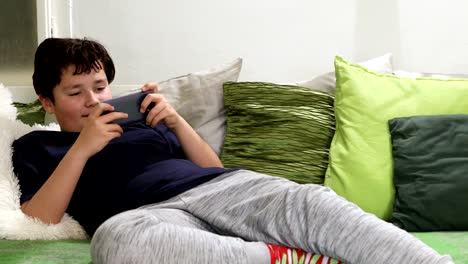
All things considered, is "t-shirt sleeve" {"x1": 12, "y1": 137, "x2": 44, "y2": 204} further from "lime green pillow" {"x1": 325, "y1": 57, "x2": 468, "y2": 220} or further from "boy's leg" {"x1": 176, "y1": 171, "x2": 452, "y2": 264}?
"lime green pillow" {"x1": 325, "y1": 57, "x2": 468, "y2": 220}

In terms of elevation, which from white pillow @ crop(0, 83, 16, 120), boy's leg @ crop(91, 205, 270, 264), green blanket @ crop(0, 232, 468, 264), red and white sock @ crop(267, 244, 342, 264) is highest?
white pillow @ crop(0, 83, 16, 120)

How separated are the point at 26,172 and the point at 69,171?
7.4 inches

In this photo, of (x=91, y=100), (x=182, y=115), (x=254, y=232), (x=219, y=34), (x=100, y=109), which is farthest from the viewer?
(x=219, y=34)

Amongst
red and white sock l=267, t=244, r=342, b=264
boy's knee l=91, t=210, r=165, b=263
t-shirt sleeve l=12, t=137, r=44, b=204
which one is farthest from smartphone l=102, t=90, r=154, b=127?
red and white sock l=267, t=244, r=342, b=264

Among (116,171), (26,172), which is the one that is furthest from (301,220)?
(26,172)

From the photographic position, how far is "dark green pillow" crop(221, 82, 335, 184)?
1677 millimetres

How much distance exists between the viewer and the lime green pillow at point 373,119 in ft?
5.19

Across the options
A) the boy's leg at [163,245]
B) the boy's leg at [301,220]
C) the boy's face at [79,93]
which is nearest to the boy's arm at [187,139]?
the boy's face at [79,93]

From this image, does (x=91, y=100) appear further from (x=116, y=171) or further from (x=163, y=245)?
(x=163, y=245)

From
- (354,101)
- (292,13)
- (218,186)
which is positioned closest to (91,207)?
(218,186)

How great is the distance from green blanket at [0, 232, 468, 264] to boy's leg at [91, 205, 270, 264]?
149 mm

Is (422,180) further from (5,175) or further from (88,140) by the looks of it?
(5,175)

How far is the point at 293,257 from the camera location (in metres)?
1.05

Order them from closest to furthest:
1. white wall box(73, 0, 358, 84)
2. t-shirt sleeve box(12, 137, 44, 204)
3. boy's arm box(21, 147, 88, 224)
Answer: boy's arm box(21, 147, 88, 224) < t-shirt sleeve box(12, 137, 44, 204) < white wall box(73, 0, 358, 84)
